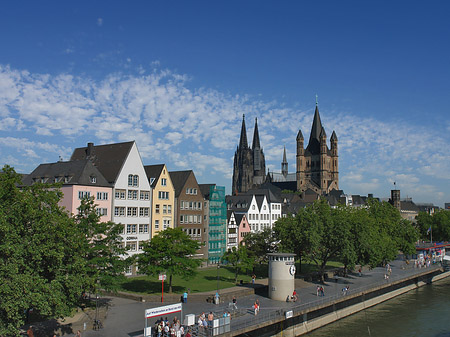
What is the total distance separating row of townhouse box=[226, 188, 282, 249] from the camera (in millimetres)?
85706

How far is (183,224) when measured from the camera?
240 ft

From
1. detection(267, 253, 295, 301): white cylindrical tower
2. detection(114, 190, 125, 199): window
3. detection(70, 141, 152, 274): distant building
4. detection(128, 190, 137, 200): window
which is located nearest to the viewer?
detection(267, 253, 295, 301): white cylindrical tower

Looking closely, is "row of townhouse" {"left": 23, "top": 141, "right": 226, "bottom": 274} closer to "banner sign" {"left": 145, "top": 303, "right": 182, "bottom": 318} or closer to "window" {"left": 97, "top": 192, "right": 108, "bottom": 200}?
"window" {"left": 97, "top": 192, "right": 108, "bottom": 200}

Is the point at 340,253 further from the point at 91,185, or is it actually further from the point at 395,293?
the point at 91,185

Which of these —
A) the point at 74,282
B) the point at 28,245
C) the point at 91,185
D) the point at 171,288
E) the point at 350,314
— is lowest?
the point at 350,314

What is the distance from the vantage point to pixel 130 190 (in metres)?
64.8

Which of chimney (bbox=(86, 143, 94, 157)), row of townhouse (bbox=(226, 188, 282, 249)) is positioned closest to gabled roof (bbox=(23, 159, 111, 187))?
chimney (bbox=(86, 143, 94, 157))

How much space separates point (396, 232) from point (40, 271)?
72.4 meters

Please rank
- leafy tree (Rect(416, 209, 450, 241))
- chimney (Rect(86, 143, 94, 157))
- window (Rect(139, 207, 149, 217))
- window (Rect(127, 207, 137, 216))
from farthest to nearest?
1. leafy tree (Rect(416, 209, 450, 241))
2. chimney (Rect(86, 143, 94, 157))
3. window (Rect(139, 207, 149, 217))
4. window (Rect(127, 207, 137, 216))

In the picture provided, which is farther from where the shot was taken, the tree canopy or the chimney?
the chimney

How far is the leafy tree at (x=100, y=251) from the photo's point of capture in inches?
1487

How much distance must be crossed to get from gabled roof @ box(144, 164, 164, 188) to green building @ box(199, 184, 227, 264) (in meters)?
13.1

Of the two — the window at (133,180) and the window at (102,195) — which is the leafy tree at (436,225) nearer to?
the window at (133,180)

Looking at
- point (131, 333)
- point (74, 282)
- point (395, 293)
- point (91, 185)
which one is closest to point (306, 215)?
point (395, 293)
